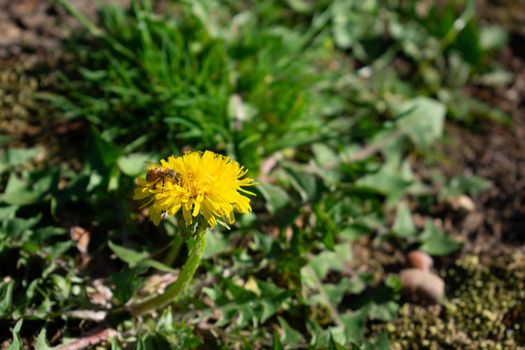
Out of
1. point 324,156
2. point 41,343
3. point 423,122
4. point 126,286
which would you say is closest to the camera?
point 41,343

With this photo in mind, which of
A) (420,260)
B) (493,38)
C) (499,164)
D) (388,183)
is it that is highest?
(493,38)

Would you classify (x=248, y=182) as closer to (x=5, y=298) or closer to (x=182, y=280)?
(x=182, y=280)

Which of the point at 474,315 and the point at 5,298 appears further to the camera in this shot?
the point at 474,315

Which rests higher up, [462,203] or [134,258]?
[462,203]

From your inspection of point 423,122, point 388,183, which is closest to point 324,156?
point 388,183

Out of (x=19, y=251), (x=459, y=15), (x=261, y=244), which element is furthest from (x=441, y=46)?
(x=19, y=251)

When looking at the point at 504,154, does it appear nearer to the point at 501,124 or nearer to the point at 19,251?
the point at 501,124

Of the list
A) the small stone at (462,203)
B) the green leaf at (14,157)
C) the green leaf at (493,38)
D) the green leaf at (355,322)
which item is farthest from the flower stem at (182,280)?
the green leaf at (493,38)
